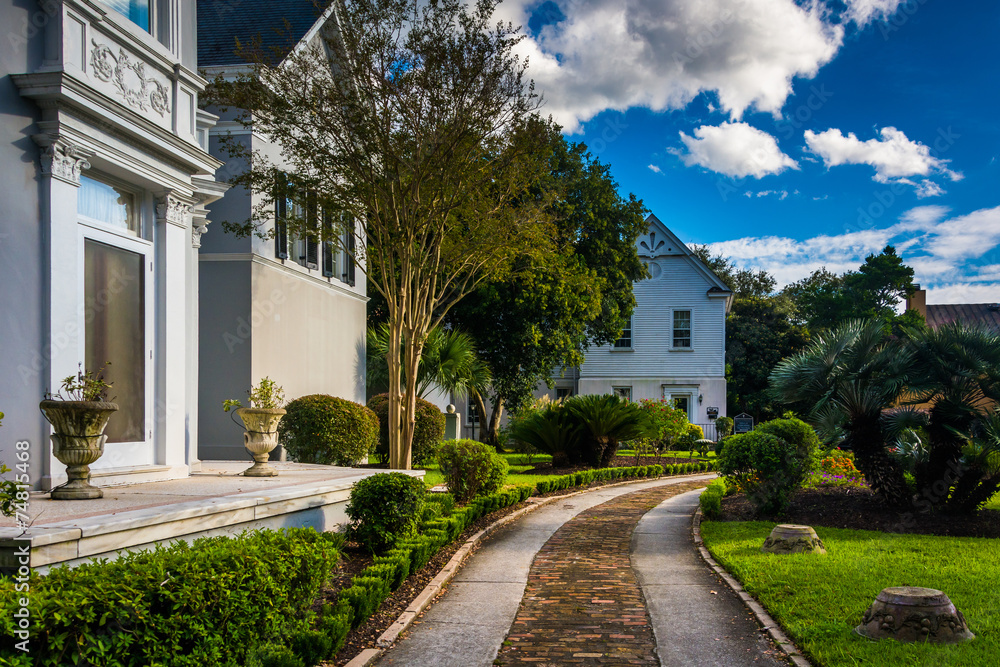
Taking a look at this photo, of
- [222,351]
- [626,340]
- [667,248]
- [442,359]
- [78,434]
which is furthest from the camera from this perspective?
[626,340]

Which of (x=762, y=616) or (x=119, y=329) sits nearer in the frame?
(x=762, y=616)

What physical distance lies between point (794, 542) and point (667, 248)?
25.4 m

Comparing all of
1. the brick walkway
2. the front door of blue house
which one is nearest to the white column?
the front door of blue house

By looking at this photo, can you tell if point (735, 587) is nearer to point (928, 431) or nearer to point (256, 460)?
point (928, 431)

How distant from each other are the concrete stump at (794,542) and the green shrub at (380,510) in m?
4.37

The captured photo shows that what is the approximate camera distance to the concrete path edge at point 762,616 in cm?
553

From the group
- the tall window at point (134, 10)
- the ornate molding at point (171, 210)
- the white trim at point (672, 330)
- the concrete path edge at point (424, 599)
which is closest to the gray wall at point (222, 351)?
the ornate molding at point (171, 210)

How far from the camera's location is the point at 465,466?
39.4 ft

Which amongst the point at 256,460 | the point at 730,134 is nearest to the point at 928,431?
the point at 730,134

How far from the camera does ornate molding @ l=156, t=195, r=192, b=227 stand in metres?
9.54

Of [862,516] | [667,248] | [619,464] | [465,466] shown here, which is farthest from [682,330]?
[465,466]

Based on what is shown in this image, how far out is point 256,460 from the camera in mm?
10258

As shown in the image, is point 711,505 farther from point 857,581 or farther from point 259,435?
→ point 259,435

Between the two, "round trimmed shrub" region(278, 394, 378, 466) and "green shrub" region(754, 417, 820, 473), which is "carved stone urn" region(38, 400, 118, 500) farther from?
"green shrub" region(754, 417, 820, 473)
